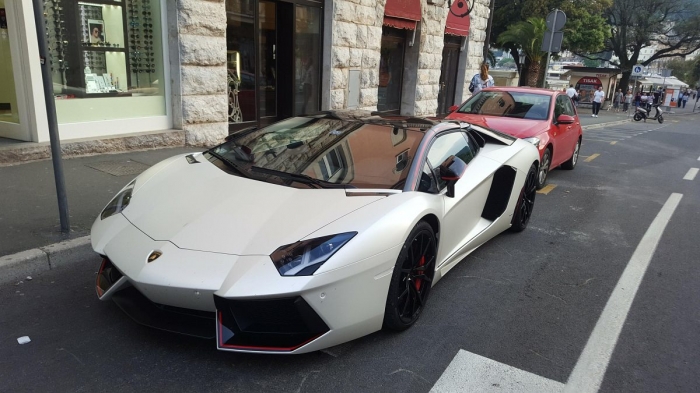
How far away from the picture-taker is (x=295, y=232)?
279 cm

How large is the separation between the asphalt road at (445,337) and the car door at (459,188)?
42cm

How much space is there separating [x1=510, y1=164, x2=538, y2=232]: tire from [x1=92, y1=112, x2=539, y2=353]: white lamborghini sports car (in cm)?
110

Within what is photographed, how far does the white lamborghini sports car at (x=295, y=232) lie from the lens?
2.57m

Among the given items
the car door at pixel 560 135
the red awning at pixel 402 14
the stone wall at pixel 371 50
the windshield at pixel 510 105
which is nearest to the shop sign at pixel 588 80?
the stone wall at pixel 371 50

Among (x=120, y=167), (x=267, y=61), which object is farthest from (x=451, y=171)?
(x=267, y=61)

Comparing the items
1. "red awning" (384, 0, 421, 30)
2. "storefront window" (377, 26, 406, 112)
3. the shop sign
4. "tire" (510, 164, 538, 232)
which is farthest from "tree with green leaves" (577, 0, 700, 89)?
"tire" (510, 164, 538, 232)

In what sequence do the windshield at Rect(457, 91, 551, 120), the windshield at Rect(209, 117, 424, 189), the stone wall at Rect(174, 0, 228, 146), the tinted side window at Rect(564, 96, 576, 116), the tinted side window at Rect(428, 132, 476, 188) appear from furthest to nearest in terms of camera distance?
the tinted side window at Rect(564, 96, 576, 116), the windshield at Rect(457, 91, 551, 120), the stone wall at Rect(174, 0, 228, 146), the tinted side window at Rect(428, 132, 476, 188), the windshield at Rect(209, 117, 424, 189)

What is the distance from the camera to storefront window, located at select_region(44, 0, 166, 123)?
7.06 m

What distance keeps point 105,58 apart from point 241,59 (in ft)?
8.86

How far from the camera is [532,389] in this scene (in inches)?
109

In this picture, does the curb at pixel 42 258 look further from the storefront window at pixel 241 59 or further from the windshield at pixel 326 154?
the storefront window at pixel 241 59

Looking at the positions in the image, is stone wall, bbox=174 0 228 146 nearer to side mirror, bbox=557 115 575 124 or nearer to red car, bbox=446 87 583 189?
red car, bbox=446 87 583 189

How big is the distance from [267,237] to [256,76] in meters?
7.77

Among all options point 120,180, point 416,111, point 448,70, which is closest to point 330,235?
point 120,180
